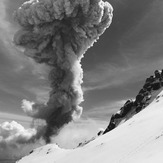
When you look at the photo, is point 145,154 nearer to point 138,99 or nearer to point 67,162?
point 67,162

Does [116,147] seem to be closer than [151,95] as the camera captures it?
Yes

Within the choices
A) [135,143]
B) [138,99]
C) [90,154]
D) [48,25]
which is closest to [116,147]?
[135,143]

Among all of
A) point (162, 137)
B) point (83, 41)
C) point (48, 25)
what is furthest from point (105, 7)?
point (162, 137)

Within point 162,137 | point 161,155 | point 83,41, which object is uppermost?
point 83,41

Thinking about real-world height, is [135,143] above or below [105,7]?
below

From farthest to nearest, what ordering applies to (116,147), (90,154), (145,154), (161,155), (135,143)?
(90,154)
(116,147)
(135,143)
(145,154)
(161,155)

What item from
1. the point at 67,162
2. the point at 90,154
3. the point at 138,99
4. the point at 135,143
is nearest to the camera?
the point at 135,143

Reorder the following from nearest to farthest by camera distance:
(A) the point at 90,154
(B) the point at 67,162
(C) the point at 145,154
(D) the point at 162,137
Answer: (C) the point at 145,154
(D) the point at 162,137
(A) the point at 90,154
(B) the point at 67,162

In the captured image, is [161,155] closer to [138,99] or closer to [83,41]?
[138,99]

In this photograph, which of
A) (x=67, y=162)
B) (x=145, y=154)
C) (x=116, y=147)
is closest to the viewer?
(x=145, y=154)
